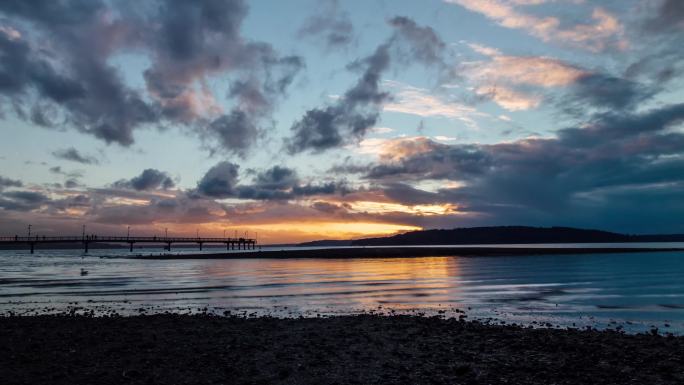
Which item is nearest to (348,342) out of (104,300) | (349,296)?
(349,296)

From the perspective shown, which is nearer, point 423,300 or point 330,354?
point 330,354

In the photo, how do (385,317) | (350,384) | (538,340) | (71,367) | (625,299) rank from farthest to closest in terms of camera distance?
(625,299) < (385,317) < (538,340) < (71,367) < (350,384)

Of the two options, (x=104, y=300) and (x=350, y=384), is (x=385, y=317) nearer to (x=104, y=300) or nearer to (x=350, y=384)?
(x=350, y=384)

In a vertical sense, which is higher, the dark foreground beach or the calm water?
the dark foreground beach

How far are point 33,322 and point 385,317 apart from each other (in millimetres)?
15589

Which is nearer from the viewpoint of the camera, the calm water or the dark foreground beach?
the dark foreground beach

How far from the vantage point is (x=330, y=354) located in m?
14.6

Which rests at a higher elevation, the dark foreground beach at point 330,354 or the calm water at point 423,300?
the dark foreground beach at point 330,354

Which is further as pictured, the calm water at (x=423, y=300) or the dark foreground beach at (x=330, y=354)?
the calm water at (x=423, y=300)

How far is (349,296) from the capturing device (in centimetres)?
3281

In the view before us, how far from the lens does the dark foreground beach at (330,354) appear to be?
12117mm

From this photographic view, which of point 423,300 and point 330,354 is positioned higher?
point 330,354

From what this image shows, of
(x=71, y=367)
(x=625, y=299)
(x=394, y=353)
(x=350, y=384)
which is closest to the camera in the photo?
(x=350, y=384)

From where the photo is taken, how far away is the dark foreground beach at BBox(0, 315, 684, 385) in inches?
477
